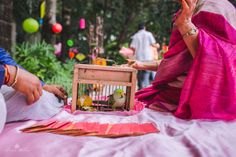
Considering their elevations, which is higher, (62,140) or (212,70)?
(212,70)

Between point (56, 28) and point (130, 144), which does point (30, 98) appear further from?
point (56, 28)

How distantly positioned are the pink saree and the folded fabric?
275mm

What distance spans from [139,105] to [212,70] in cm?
61

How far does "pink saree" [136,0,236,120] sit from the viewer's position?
181 cm

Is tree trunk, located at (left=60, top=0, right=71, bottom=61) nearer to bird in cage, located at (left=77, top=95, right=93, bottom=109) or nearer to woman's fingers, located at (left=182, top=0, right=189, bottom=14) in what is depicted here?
bird in cage, located at (left=77, top=95, right=93, bottom=109)

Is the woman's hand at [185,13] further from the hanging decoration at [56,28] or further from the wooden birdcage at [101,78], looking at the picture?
the hanging decoration at [56,28]

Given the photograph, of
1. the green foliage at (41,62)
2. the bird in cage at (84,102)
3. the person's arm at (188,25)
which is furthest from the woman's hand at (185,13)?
the green foliage at (41,62)

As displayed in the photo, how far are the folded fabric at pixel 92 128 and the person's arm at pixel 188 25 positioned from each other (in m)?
0.46

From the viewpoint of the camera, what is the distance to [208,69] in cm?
181

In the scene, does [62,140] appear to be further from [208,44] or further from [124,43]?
[124,43]

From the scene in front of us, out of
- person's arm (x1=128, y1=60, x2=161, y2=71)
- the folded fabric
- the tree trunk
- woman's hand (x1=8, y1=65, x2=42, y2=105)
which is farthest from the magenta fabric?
the tree trunk

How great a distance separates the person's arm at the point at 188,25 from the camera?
1.80 metres

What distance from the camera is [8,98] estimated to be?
175 cm

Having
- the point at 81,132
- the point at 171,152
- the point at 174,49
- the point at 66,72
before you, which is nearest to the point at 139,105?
the point at 174,49
